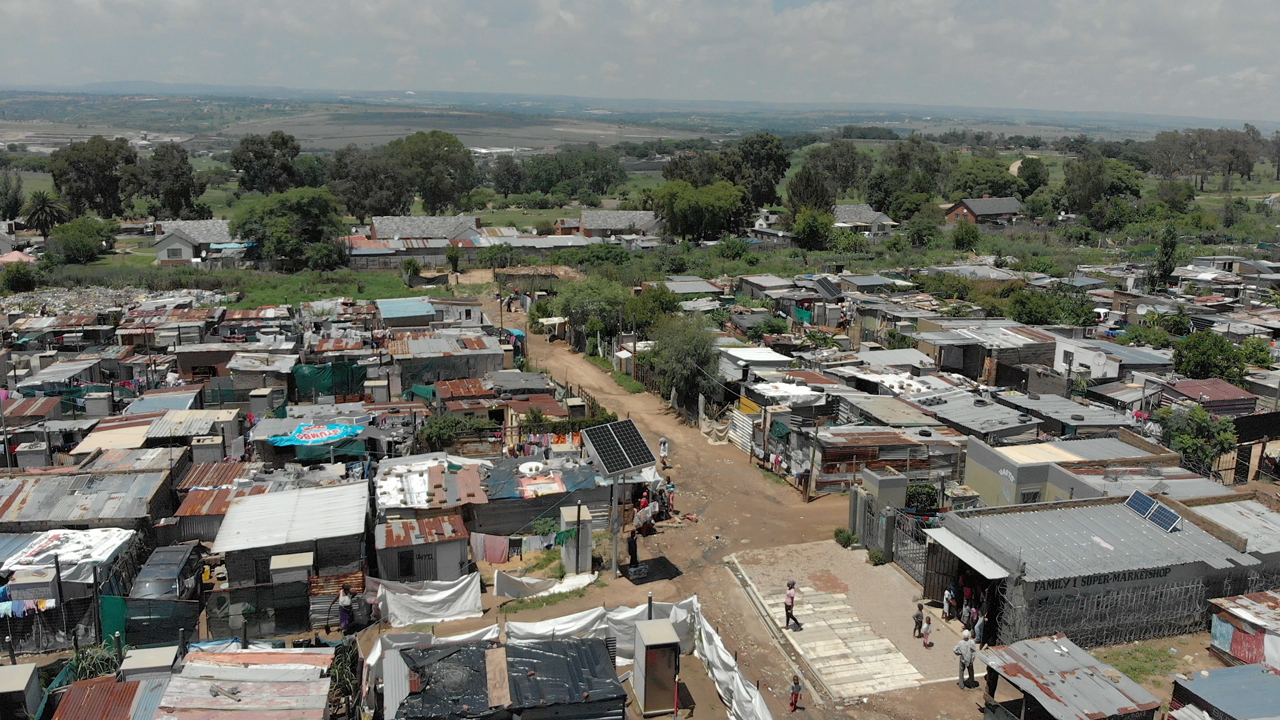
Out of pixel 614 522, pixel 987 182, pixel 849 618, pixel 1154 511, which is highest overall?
pixel 987 182

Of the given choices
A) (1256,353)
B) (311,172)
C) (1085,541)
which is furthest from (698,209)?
(1085,541)

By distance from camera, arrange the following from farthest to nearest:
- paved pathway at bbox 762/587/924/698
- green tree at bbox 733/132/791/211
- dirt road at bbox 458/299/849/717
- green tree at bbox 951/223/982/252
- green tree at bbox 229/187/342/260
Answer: green tree at bbox 733/132/791/211, green tree at bbox 951/223/982/252, green tree at bbox 229/187/342/260, dirt road at bbox 458/299/849/717, paved pathway at bbox 762/587/924/698

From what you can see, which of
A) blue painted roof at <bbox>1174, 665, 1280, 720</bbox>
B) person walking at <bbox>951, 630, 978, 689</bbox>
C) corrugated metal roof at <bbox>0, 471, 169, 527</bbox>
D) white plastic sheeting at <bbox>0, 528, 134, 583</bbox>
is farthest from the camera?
corrugated metal roof at <bbox>0, 471, 169, 527</bbox>

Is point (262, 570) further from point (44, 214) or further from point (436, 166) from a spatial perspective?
point (436, 166)

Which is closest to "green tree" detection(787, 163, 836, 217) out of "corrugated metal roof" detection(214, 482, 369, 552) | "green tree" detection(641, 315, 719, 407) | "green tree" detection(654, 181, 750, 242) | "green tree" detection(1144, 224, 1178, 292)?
"green tree" detection(654, 181, 750, 242)

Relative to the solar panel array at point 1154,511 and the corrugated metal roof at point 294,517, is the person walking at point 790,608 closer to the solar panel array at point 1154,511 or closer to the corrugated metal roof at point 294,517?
the solar panel array at point 1154,511

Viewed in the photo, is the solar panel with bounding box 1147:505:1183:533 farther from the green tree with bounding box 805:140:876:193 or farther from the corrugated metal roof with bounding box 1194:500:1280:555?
the green tree with bounding box 805:140:876:193

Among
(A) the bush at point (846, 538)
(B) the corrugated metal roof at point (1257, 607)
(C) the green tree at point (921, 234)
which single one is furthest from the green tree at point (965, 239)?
(B) the corrugated metal roof at point (1257, 607)
